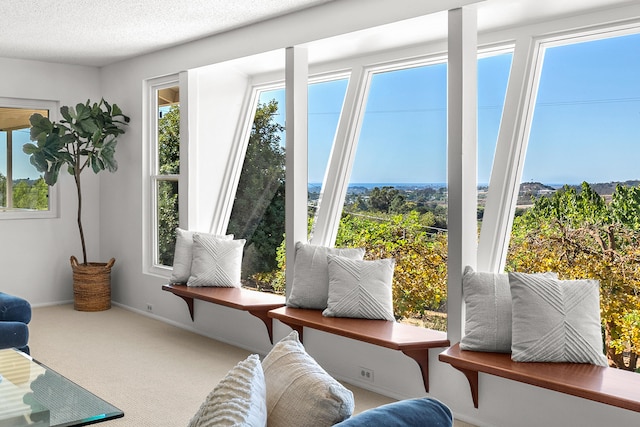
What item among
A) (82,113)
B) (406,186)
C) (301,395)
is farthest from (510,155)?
(82,113)

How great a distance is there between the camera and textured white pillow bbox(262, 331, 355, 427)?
1.54 metres

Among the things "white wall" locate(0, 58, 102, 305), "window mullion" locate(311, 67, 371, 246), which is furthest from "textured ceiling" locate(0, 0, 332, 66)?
"window mullion" locate(311, 67, 371, 246)

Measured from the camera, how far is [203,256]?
5434 millimetres

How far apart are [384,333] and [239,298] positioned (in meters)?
1.53

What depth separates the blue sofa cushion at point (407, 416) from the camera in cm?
136

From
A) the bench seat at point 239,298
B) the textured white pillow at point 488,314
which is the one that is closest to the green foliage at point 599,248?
the textured white pillow at point 488,314

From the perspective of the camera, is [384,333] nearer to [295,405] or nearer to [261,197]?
[295,405]

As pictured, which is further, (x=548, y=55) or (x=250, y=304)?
(x=250, y=304)

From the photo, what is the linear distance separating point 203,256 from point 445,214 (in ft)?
6.96

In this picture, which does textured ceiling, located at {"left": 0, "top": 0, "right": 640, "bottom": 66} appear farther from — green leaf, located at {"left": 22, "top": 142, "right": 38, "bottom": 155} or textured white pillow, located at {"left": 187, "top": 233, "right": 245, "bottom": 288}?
textured white pillow, located at {"left": 187, "top": 233, "right": 245, "bottom": 288}

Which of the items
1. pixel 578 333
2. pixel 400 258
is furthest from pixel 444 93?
pixel 578 333

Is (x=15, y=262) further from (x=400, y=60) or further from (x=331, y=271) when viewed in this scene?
(x=400, y=60)

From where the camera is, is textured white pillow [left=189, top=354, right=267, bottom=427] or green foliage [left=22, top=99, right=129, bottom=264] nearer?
textured white pillow [left=189, top=354, right=267, bottom=427]

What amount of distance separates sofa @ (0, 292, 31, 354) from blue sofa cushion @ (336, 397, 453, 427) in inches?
140
